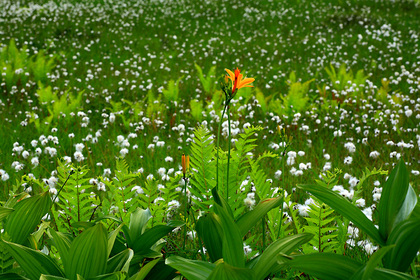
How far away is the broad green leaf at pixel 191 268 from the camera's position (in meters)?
1.81

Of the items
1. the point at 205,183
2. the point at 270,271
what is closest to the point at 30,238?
the point at 205,183

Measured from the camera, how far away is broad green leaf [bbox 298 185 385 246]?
6.37ft

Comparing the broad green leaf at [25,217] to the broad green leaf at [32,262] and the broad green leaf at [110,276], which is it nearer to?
the broad green leaf at [32,262]

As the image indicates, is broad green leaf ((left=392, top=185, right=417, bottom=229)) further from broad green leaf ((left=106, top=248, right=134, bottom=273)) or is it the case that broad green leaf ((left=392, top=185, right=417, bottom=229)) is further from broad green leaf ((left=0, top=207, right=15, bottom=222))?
broad green leaf ((left=0, top=207, right=15, bottom=222))

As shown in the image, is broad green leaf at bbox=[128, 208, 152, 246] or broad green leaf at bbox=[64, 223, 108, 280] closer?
broad green leaf at bbox=[64, 223, 108, 280]

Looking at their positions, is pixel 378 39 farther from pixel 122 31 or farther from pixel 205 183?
pixel 205 183

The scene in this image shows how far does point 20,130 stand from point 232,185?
4513 millimetres

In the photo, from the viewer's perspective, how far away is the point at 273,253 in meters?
1.92

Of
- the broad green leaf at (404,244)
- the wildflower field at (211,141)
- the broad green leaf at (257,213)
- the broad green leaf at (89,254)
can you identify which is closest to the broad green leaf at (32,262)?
the wildflower field at (211,141)

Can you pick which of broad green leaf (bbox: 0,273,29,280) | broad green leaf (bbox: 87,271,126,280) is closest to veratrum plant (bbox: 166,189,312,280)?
broad green leaf (bbox: 87,271,126,280)

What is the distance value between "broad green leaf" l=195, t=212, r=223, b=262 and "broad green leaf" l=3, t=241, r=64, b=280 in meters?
0.79

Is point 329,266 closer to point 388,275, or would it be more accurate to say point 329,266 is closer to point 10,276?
point 388,275

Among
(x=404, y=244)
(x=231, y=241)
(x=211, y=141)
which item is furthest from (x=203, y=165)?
(x=404, y=244)

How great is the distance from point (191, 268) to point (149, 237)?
539 mm
